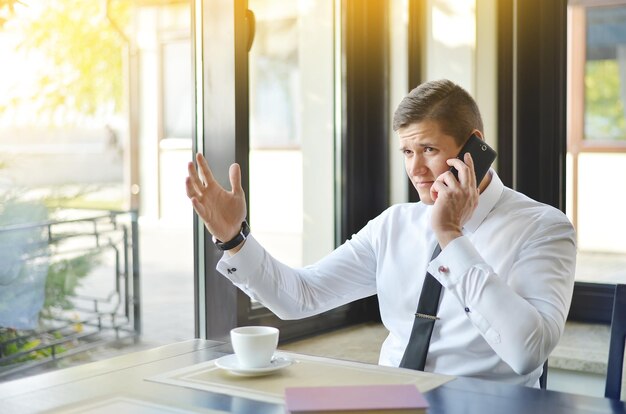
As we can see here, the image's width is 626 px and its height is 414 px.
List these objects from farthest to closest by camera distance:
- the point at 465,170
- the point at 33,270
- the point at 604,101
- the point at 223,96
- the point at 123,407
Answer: the point at 604,101 < the point at 223,96 < the point at 33,270 < the point at 465,170 < the point at 123,407

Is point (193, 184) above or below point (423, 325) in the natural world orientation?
above

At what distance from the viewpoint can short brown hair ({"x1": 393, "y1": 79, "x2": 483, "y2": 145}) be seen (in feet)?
6.72

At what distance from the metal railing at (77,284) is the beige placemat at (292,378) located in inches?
43.3

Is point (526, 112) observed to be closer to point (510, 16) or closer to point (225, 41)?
point (510, 16)

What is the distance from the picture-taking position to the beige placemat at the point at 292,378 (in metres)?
1.49

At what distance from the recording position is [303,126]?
143 inches

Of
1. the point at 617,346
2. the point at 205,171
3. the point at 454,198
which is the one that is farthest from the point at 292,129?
the point at 617,346

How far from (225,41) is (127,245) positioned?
766mm

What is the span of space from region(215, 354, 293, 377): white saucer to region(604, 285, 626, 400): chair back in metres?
0.66

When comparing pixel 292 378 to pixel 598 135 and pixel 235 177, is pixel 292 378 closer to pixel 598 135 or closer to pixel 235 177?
pixel 235 177

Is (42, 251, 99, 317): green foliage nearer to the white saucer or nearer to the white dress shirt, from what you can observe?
the white dress shirt

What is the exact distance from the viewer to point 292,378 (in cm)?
156

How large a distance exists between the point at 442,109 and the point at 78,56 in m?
1.22


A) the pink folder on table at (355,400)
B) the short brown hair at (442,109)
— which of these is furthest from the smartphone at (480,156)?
the pink folder on table at (355,400)
